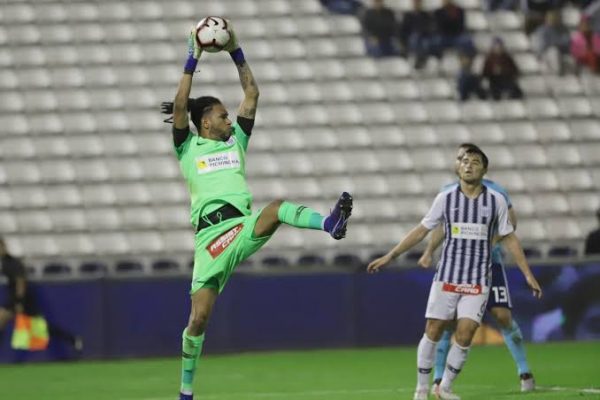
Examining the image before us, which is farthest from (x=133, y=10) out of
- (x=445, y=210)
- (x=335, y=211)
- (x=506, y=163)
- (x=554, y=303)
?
(x=335, y=211)

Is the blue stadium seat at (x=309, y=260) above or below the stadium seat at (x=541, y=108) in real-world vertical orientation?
below

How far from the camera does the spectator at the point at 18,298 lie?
16.4 m

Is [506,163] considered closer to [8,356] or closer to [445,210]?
[8,356]

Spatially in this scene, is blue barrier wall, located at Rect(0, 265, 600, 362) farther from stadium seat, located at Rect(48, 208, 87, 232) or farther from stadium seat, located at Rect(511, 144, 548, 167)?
stadium seat, located at Rect(511, 144, 548, 167)

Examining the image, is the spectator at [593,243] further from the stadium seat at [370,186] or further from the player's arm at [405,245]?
the player's arm at [405,245]

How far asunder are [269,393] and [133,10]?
10.9 meters

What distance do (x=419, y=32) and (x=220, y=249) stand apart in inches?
510

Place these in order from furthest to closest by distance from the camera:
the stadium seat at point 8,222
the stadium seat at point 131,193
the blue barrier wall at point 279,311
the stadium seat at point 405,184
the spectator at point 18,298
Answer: the stadium seat at point 405,184 → the stadium seat at point 131,193 → the stadium seat at point 8,222 → the blue barrier wall at point 279,311 → the spectator at point 18,298

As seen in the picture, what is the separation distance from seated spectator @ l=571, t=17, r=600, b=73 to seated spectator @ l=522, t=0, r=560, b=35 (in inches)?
25.5

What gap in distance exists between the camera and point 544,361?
15.1m

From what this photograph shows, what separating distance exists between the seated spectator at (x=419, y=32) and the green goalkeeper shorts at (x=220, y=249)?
41.7ft

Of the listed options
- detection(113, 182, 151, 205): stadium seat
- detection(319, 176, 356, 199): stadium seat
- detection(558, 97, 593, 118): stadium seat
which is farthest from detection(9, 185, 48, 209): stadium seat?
detection(558, 97, 593, 118): stadium seat

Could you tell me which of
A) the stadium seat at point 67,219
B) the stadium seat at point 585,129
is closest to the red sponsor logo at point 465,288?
the stadium seat at point 67,219

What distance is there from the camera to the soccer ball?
32.2ft
